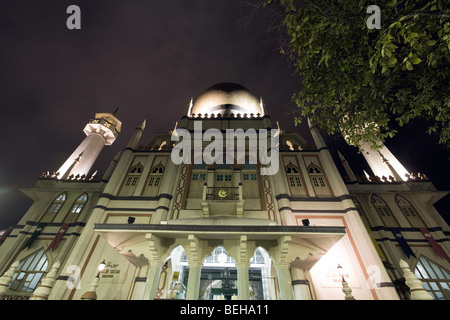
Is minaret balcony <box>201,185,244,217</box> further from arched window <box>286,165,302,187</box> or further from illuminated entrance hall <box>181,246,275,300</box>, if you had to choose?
arched window <box>286,165,302,187</box>

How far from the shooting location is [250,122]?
65.7 ft

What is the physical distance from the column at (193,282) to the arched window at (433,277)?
14851 mm

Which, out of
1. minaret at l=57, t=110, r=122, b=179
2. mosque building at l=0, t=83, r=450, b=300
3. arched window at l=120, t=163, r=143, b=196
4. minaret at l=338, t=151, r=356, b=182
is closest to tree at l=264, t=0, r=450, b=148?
mosque building at l=0, t=83, r=450, b=300

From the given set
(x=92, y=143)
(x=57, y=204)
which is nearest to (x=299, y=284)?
(x=57, y=204)

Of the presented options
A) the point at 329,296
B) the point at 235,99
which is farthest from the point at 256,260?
the point at 235,99

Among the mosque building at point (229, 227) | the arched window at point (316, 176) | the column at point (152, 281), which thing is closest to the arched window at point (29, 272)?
the mosque building at point (229, 227)

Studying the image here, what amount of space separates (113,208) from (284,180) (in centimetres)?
1313

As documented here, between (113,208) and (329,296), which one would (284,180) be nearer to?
(329,296)

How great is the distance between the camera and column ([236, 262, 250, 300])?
27.4 feet

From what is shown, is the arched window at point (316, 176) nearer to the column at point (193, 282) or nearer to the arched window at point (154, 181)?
the column at point (193, 282)

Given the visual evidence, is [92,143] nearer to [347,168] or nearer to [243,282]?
[243,282]

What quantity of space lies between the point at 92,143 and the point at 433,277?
3746cm
